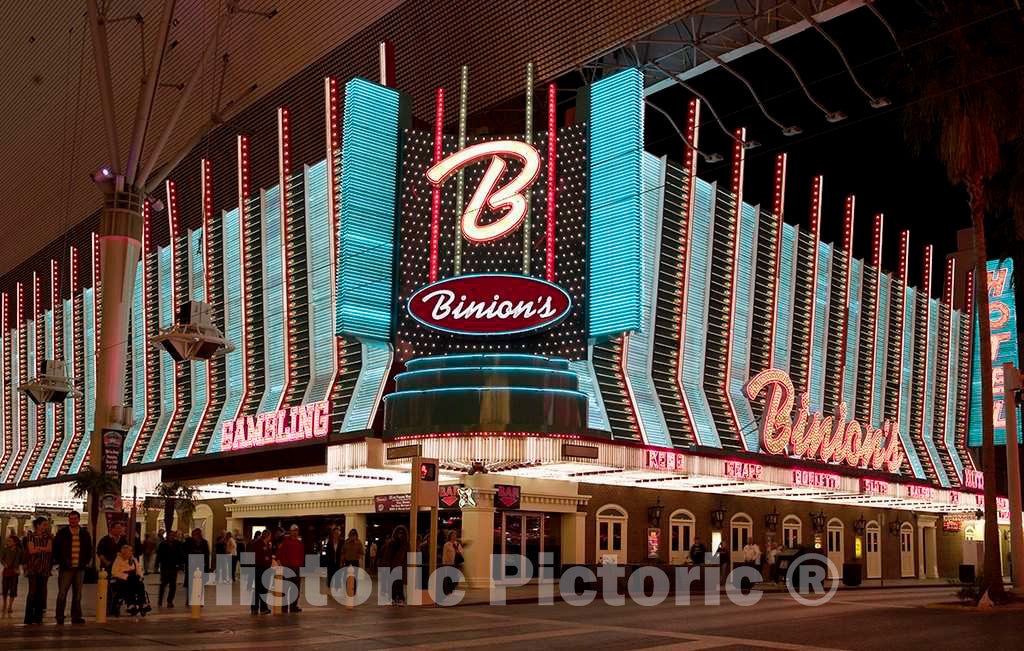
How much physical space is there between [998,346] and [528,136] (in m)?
36.2

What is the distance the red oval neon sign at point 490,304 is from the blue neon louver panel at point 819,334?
16.0 metres

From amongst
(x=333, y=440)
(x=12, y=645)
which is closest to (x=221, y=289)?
(x=333, y=440)

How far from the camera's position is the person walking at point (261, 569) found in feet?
71.5

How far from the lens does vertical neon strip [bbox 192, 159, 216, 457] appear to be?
4034 centimetres

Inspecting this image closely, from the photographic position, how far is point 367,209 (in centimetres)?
3281

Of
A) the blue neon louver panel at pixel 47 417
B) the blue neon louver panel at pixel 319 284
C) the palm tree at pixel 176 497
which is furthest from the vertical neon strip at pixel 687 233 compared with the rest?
the blue neon louver panel at pixel 47 417

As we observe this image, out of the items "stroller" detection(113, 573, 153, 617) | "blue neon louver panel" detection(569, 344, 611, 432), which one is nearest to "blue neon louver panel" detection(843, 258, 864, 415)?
"blue neon louver panel" detection(569, 344, 611, 432)

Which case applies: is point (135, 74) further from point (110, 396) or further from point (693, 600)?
point (693, 600)

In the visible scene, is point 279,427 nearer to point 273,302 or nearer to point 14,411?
point 273,302

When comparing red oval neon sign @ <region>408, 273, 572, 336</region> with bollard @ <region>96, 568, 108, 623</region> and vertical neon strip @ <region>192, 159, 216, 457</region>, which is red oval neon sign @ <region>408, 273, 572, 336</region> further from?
vertical neon strip @ <region>192, 159, 216, 457</region>

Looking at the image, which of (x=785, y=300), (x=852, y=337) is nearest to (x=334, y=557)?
(x=785, y=300)

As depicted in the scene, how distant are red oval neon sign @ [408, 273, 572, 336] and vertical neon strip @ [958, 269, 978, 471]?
31650 mm

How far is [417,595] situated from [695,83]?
1181 inches

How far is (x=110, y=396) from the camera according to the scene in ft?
96.0
